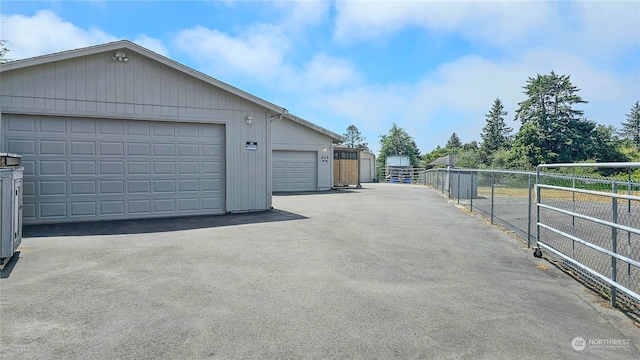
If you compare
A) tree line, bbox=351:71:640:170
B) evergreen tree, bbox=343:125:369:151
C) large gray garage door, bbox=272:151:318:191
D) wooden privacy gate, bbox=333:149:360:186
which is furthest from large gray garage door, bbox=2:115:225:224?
evergreen tree, bbox=343:125:369:151

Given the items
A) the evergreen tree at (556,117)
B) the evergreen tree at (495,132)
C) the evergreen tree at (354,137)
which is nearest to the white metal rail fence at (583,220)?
the evergreen tree at (556,117)

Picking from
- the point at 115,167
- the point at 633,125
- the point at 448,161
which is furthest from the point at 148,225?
the point at 633,125

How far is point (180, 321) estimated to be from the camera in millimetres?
3529

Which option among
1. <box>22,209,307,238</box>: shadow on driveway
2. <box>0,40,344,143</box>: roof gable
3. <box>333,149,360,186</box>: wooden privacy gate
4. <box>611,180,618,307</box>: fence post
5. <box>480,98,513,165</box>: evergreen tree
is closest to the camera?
<box>611,180,618,307</box>: fence post

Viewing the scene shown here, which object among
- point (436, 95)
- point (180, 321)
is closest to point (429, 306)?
point (180, 321)

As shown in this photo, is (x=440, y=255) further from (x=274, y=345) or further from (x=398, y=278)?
(x=274, y=345)

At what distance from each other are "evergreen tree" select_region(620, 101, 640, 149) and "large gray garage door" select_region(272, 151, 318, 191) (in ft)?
266

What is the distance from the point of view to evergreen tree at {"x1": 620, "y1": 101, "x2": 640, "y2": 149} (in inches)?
2969

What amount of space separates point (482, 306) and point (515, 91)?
2205 inches

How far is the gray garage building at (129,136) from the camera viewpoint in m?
8.89

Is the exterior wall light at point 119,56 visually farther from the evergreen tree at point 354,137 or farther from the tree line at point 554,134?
the evergreen tree at point 354,137

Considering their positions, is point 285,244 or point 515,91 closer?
point 285,244

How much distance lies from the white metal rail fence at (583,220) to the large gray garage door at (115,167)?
7.59 meters

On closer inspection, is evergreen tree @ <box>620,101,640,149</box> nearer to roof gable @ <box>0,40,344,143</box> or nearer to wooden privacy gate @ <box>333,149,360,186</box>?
wooden privacy gate @ <box>333,149,360,186</box>
